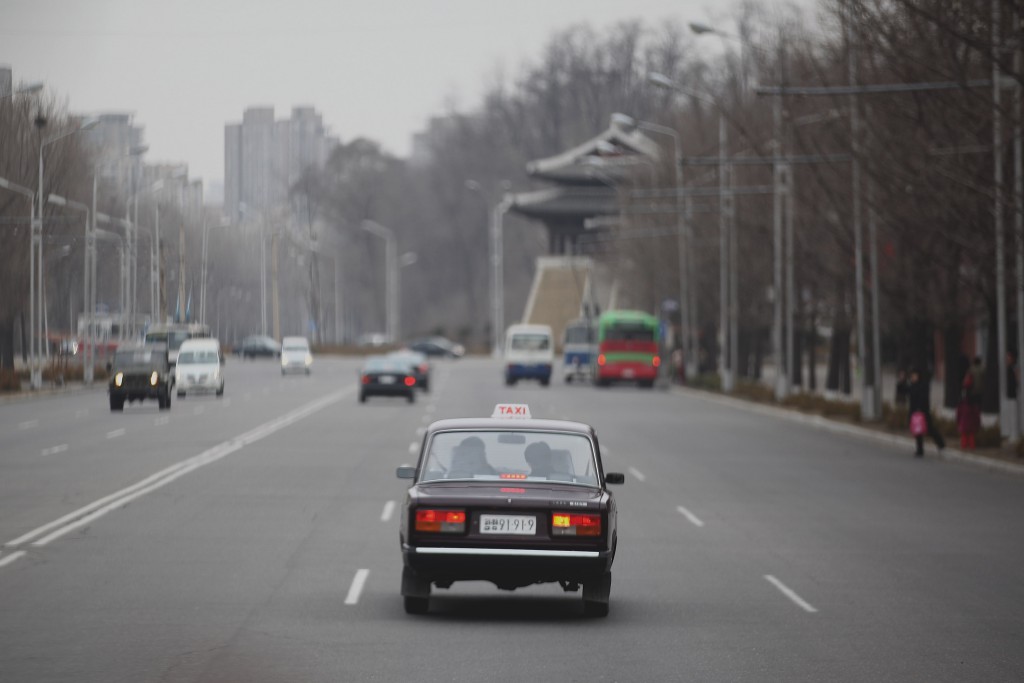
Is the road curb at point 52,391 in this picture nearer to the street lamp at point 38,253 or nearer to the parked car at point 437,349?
the street lamp at point 38,253

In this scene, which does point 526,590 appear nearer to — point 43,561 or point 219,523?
point 43,561

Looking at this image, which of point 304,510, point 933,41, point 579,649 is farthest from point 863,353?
point 579,649

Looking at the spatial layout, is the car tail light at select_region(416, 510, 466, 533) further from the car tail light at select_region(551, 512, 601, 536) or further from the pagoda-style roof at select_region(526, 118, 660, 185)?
the pagoda-style roof at select_region(526, 118, 660, 185)

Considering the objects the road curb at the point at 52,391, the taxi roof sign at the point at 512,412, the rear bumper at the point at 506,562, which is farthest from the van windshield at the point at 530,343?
the rear bumper at the point at 506,562

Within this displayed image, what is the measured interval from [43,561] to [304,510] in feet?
19.1

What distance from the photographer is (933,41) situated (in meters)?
36.2

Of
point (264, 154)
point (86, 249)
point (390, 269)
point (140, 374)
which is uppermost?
point (390, 269)

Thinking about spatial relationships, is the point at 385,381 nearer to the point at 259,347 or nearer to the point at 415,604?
the point at 259,347

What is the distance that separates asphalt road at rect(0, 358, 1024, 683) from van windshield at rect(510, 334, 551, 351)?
40.7 meters

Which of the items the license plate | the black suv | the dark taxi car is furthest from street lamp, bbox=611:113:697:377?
the license plate

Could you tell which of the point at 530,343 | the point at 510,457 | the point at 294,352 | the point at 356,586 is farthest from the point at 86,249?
the point at 530,343

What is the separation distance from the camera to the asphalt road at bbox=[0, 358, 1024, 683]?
454 inches

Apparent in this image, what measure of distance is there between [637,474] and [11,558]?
13.9 m

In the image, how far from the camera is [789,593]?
610 inches
